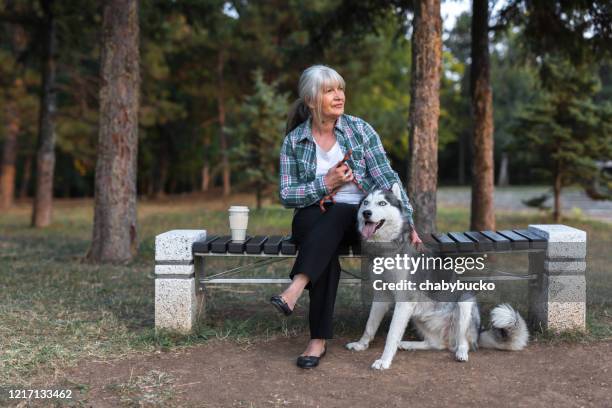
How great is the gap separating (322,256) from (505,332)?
1.26 m

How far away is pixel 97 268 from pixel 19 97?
1133 cm

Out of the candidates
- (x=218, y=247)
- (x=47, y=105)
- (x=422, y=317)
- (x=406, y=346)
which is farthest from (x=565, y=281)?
(x=47, y=105)

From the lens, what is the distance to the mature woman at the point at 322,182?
11.8ft

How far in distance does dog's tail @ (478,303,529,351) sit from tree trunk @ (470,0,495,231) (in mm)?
4881

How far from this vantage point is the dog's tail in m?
3.60

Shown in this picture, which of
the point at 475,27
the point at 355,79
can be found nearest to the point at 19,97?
the point at 355,79

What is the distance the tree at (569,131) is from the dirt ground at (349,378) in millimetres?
8899

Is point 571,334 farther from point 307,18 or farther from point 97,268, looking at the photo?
point 307,18

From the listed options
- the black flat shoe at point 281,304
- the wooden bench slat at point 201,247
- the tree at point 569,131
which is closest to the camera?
the black flat shoe at point 281,304

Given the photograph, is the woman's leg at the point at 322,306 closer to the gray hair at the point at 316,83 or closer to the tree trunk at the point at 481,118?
the gray hair at the point at 316,83

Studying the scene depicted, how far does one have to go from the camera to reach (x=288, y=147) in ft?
13.2

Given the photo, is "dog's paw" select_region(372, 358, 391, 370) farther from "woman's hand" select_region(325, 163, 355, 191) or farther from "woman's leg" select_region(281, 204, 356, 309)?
"woman's hand" select_region(325, 163, 355, 191)

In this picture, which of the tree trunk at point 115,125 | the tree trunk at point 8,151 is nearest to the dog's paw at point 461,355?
the tree trunk at point 115,125

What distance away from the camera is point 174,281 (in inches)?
159
